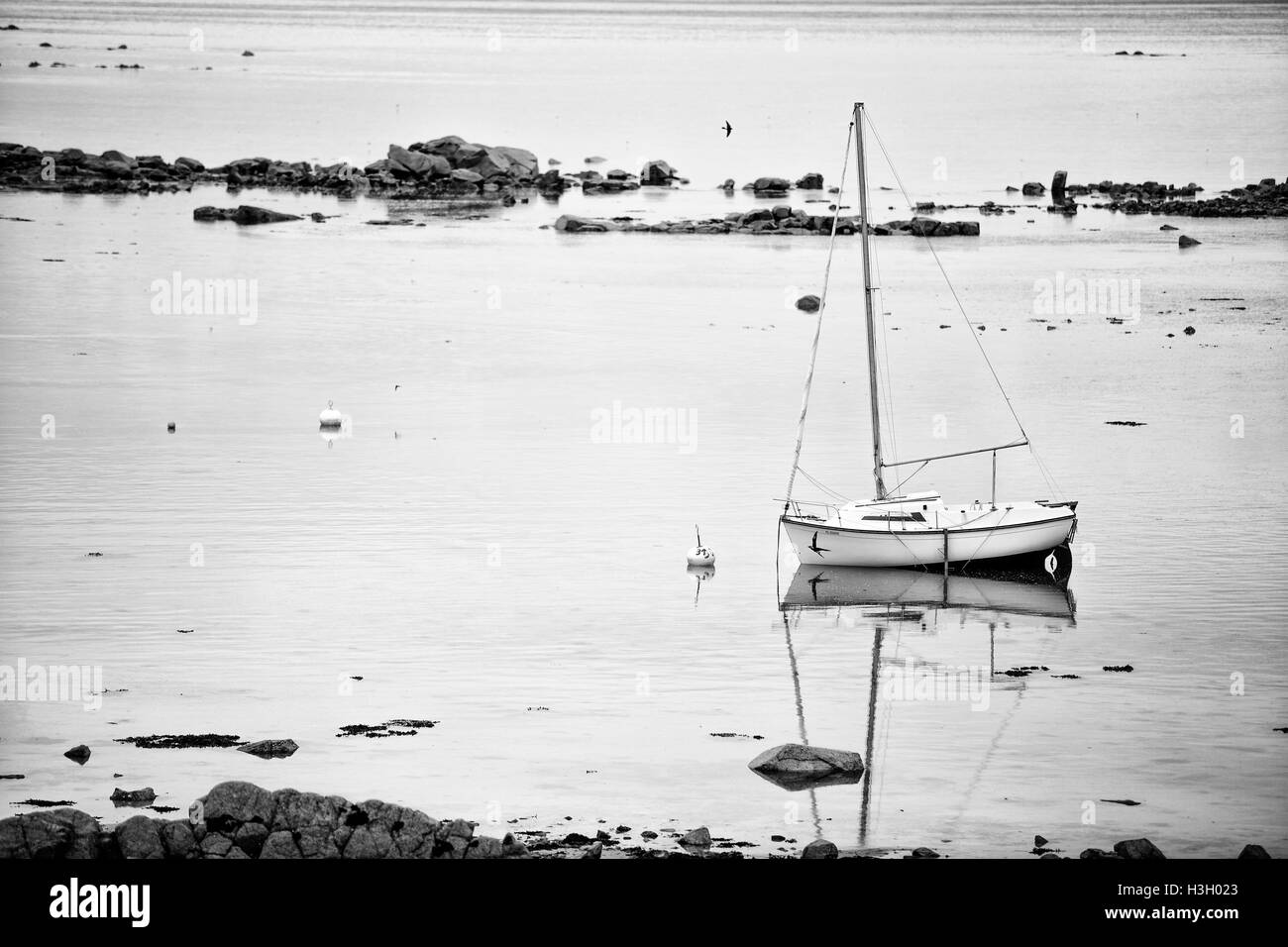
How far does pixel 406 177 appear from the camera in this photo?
12069cm

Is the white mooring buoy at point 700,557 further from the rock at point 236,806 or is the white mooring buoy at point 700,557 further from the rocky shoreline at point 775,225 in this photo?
the rocky shoreline at point 775,225

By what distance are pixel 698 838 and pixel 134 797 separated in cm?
802

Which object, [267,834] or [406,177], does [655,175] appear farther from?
[267,834]

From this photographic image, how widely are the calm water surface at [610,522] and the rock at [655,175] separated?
2203 centimetres

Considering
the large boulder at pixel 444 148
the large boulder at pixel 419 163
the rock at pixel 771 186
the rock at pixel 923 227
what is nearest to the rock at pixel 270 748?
the rock at pixel 923 227

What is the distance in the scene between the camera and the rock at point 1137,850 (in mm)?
24578

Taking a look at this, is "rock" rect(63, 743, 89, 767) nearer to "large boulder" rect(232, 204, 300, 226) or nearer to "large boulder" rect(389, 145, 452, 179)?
"large boulder" rect(232, 204, 300, 226)

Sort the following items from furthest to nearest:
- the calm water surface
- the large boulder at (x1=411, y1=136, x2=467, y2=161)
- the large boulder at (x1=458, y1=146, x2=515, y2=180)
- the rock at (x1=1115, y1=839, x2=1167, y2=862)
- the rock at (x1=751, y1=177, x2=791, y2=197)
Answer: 1. the large boulder at (x1=411, y1=136, x2=467, y2=161)
2. the large boulder at (x1=458, y1=146, x2=515, y2=180)
3. the rock at (x1=751, y1=177, x2=791, y2=197)
4. the calm water surface
5. the rock at (x1=1115, y1=839, x2=1167, y2=862)

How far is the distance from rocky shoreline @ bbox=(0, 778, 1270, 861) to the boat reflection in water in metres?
4.22

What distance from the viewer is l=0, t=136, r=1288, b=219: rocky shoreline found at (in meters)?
116

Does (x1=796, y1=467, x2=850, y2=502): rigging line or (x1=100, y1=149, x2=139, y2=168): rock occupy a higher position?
(x1=100, y1=149, x2=139, y2=168): rock

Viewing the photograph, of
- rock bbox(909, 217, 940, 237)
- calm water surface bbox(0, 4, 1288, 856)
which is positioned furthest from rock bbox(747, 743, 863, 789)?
rock bbox(909, 217, 940, 237)

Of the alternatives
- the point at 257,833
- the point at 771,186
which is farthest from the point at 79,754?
the point at 771,186

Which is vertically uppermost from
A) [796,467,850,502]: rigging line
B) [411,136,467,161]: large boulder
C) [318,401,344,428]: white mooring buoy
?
[411,136,467,161]: large boulder
